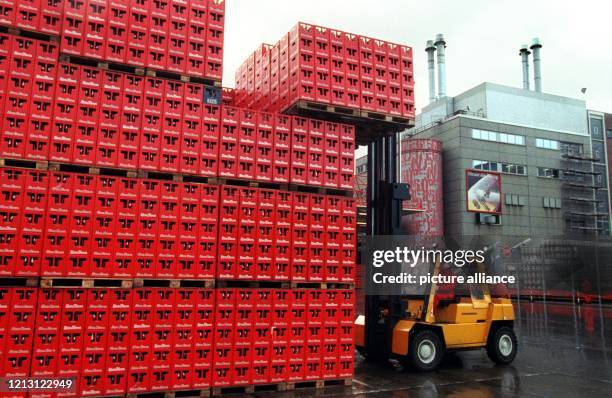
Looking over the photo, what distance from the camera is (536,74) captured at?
1893 inches

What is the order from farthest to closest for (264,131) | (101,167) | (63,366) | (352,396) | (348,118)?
1. (348,118)
2. (264,131)
3. (352,396)
4. (101,167)
5. (63,366)

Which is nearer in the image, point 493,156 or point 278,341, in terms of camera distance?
point 278,341

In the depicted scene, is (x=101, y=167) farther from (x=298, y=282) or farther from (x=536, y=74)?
(x=536, y=74)

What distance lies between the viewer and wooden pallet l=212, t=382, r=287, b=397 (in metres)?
7.62

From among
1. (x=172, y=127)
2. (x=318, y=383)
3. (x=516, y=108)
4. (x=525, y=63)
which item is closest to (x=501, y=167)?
(x=516, y=108)

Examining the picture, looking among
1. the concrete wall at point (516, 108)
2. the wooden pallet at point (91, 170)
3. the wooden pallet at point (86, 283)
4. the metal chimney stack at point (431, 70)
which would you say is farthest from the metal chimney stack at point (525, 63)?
the wooden pallet at point (86, 283)

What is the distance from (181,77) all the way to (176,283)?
3208 millimetres

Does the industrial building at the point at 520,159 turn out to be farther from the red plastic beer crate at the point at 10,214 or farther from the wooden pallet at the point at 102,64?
the red plastic beer crate at the point at 10,214

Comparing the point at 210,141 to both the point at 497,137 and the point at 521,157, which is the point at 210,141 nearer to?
the point at 497,137

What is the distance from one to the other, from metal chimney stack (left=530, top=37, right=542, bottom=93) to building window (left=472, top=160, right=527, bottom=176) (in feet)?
36.3

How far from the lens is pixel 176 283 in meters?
7.55

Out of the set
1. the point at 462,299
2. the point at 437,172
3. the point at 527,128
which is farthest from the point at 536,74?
the point at 462,299

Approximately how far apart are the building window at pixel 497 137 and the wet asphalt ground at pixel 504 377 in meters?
26.7

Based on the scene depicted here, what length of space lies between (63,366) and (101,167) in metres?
2.76
